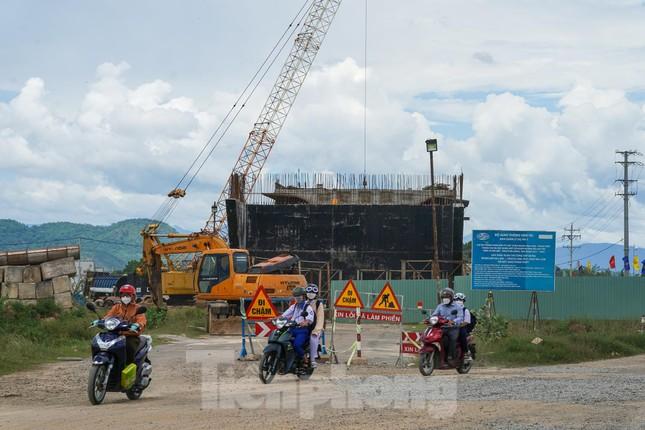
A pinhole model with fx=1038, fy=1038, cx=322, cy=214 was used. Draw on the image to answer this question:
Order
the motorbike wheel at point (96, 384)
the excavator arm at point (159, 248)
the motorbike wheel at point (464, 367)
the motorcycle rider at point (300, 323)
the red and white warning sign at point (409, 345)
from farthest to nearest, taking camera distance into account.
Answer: the excavator arm at point (159, 248) < the red and white warning sign at point (409, 345) < the motorbike wheel at point (464, 367) < the motorcycle rider at point (300, 323) < the motorbike wheel at point (96, 384)

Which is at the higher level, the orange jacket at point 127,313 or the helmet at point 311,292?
the helmet at point 311,292

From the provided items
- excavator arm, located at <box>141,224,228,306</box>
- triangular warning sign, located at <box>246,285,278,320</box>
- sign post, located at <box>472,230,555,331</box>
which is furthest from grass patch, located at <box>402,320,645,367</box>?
excavator arm, located at <box>141,224,228,306</box>

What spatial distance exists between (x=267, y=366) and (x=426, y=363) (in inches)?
159

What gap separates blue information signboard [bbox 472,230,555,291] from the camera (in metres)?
37.6

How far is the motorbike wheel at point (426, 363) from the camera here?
812 inches

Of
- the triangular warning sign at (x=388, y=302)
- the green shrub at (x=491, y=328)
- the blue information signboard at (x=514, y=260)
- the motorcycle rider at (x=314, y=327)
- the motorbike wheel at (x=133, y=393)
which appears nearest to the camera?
the motorbike wheel at (x=133, y=393)

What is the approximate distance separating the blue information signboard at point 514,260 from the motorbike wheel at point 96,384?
23.9 metres

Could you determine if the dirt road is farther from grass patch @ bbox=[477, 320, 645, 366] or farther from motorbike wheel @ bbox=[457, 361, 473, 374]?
grass patch @ bbox=[477, 320, 645, 366]

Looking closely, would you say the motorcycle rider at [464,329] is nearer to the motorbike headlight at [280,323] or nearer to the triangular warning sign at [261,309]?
the motorbike headlight at [280,323]

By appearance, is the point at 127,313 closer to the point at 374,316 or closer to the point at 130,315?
the point at 130,315

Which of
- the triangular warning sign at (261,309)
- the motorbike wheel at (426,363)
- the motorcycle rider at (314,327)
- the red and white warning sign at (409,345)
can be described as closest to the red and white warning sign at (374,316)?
the red and white warning sign at (409,345)

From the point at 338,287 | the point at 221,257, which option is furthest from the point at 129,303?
the point at 338,287

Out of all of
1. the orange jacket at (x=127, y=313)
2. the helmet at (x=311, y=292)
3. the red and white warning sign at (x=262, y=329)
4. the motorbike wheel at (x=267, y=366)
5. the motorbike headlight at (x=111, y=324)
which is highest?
the helmet at (x=311, y=292)

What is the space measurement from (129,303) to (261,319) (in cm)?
909
